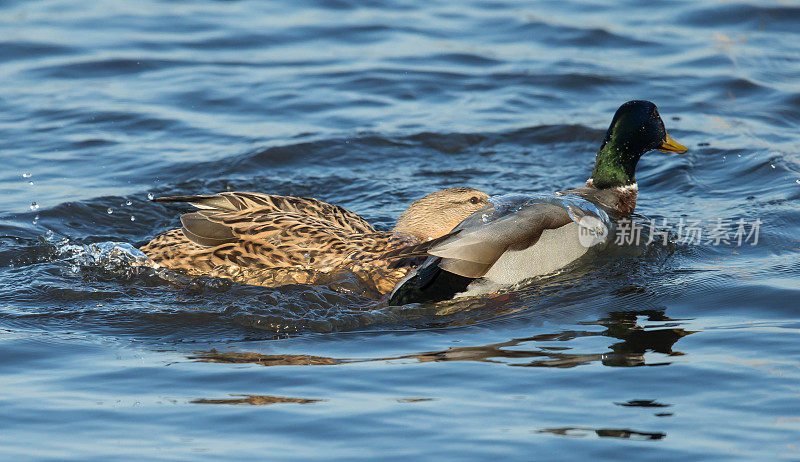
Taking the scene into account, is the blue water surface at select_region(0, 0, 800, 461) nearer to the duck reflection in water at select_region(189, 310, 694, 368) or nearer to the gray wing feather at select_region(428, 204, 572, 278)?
the duck reflection in water at select_region(189, 310, 694, 368)

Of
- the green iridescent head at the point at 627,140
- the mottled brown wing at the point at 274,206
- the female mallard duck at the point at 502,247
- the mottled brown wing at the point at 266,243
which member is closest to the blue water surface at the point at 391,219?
the female mallard duck at the point at 502,247

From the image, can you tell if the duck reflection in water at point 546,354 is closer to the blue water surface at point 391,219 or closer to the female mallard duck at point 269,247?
the blue water surface at point 391,219

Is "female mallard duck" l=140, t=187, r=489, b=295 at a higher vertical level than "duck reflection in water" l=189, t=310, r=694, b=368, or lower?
higher

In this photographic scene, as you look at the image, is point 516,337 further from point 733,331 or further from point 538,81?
point 538,81

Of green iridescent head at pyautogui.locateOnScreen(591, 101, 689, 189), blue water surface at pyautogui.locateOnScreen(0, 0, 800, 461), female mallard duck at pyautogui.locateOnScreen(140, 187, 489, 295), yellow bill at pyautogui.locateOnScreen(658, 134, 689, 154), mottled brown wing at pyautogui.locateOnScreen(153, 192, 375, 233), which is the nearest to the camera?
blue water surface at pyautogui.locateOnScreen(0, 0, 800, 461)

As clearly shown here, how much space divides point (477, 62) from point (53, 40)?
5.18m

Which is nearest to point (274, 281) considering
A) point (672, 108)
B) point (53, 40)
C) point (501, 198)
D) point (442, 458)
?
point (501, 198)

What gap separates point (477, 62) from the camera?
42.7 ft

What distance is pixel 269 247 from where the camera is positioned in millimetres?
7043

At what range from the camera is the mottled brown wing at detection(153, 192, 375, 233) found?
23.6ft

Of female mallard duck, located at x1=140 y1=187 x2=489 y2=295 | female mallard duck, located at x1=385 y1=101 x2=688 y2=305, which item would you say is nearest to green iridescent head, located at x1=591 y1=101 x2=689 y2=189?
female mallard duck, located at x1=385 y1=101 x2=688 y2=305

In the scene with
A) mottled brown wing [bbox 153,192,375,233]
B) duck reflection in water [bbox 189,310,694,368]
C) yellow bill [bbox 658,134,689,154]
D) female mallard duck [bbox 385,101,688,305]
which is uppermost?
yellow bill [bbox 658,134,689,154]

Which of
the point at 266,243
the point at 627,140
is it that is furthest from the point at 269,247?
the point at 627,140

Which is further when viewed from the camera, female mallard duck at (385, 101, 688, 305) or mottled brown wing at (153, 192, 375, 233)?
mottled brown wing at (153, 192, 375, 233)
